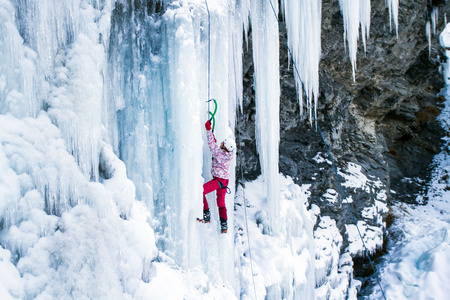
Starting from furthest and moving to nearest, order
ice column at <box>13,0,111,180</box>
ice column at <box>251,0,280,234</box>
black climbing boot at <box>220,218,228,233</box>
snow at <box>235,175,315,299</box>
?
ice column at <box>251,0,280,234</box>
snow at <box>235,175,315,299</box>
black climbing boot at <box>220,218,228,233</box>
ice column at <box>13,0,111,180</box>

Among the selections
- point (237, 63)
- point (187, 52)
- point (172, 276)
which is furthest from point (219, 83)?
Answer: point (172, 276)

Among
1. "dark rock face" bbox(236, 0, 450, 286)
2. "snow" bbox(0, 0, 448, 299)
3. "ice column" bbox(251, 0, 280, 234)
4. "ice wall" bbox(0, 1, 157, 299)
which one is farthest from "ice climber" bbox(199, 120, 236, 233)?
"dark rock face" bbox(236, 0, 450, 286)

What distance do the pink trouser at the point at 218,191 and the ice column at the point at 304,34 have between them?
269cm

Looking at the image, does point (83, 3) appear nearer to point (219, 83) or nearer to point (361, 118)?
point (219, 83)

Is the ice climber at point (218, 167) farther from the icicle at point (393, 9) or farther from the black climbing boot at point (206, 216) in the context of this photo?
the icicle at point (393, 9)

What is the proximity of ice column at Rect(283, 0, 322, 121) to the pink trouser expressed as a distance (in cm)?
269

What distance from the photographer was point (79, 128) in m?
2.54

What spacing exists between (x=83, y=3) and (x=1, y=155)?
1.37 meters

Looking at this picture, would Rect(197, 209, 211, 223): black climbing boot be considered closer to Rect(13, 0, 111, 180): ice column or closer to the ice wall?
the ice wall

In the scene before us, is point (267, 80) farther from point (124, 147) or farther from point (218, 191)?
point (124, 147)

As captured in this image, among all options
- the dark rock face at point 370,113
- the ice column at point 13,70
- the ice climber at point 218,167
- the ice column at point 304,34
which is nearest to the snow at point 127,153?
the ice column at point 13,70

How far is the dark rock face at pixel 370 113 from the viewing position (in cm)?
697

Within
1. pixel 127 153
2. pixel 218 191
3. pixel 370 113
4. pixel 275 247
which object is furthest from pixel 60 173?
pixel 370 113

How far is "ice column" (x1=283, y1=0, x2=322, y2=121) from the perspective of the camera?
5598 millimetres
